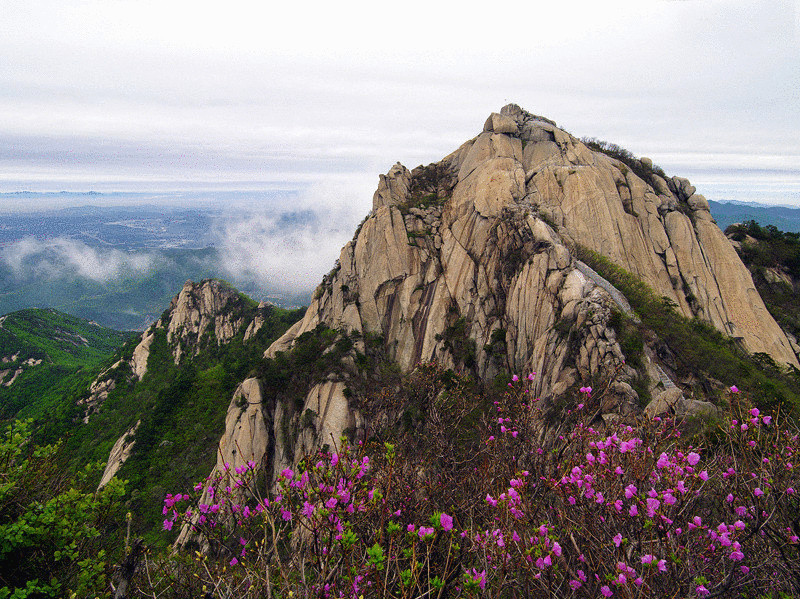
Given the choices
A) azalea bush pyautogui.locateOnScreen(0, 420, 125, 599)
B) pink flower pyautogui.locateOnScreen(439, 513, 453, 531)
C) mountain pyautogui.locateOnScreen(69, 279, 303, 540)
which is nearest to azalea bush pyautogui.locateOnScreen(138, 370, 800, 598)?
pink flower pyautogui.locateOnScreen(439, 513, 453, 531)

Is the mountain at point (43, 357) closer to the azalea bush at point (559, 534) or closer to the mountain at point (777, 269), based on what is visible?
the azalea bush at point (559, 534)

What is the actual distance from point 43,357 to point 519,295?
460ft

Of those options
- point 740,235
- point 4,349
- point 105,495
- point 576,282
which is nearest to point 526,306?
point 576,282

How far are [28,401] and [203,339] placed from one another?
53113mm

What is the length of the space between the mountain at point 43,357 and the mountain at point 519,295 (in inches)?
2854

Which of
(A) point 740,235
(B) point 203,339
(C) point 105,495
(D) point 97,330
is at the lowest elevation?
(D) point 97,330

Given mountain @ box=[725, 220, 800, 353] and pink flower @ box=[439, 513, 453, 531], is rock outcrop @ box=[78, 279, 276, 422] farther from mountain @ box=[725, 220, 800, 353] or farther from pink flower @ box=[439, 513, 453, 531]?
mountain @ box=[725, 220, 800, 353]

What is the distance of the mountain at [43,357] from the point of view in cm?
8650

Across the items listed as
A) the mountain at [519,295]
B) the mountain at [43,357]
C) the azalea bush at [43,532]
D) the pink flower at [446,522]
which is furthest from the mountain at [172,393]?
the pink flower at [446,522]

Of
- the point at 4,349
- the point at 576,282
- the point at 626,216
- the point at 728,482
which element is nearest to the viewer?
the point at 728,482

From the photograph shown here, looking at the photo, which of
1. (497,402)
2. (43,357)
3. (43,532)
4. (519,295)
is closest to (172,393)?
(519,295)

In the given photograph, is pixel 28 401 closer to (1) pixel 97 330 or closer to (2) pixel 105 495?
(1) pixel 97 330

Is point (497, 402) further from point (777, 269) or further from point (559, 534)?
point (777, 269)

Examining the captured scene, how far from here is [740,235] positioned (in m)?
46.0
